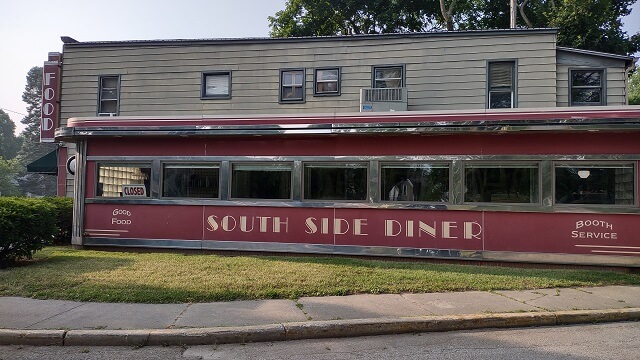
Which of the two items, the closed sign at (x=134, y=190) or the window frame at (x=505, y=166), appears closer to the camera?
the window frame at (x=505, y=166)

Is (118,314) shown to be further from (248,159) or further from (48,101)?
(48,101)

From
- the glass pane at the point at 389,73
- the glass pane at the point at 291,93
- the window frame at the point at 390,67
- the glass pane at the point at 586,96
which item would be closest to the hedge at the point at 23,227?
the glass pane at the point at 291,93

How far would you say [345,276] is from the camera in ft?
26.7

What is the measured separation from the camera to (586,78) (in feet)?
46.2

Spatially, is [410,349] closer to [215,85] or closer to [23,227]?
[23,227]

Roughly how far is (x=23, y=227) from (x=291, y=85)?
8.86 meters

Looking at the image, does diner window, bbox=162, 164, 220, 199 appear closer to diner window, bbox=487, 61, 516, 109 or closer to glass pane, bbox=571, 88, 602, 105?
diner window, bbox=487, 61, 516, 109

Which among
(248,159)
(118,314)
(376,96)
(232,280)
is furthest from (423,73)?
(118,314)

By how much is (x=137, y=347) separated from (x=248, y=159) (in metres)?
5.83

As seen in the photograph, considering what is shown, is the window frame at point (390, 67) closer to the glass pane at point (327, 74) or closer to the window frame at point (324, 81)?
the window frame at point (324, 81)

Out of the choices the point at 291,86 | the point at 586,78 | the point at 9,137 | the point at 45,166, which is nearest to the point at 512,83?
the point at 586,78

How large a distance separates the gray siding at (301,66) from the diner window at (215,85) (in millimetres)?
175

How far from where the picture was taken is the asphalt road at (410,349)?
5.02 metres

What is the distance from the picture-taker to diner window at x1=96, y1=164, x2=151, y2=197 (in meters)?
11.1
